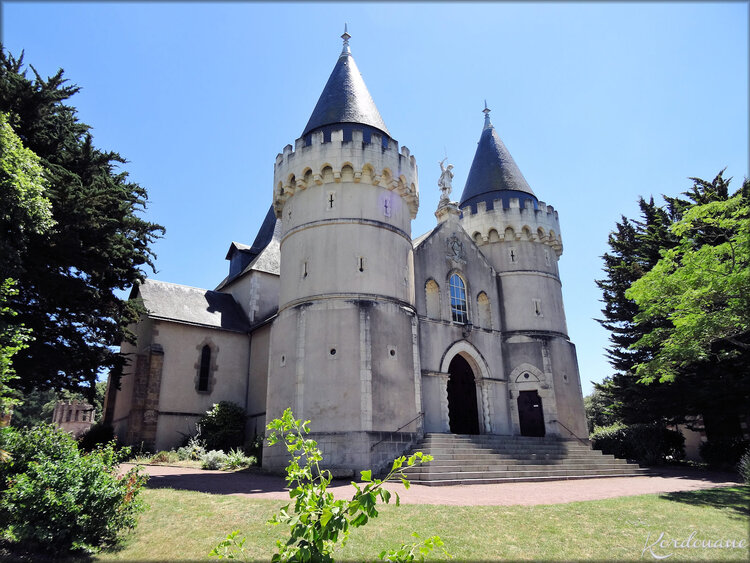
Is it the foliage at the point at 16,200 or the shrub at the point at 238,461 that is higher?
the foliage at the point at 16,200

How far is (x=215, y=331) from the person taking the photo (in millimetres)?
26016

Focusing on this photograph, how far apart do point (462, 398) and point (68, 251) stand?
16177 millimetres

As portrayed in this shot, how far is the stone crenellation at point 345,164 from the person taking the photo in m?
19.6

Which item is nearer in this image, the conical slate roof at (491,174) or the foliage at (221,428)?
→ the foliage at (221,428)

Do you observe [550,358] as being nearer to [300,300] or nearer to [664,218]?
[664,218]

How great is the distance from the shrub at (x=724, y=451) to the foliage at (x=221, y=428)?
20303 millimetres

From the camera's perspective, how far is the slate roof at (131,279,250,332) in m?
25.1

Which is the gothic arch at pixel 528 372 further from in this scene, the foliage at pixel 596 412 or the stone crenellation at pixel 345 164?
the foliage at pixel 596 412

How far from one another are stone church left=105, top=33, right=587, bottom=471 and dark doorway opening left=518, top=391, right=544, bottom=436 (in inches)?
1.8

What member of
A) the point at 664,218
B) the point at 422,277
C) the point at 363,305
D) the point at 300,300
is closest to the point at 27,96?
the point at 300,300

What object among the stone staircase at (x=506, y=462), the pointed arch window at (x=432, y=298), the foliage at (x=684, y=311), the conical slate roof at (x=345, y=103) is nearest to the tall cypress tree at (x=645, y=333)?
the foliage at (x=684, y=311)

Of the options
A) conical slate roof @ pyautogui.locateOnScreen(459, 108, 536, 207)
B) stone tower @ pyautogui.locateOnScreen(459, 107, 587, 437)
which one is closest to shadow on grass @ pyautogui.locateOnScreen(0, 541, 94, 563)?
stone tower @ pyautogui.locateOnScreen(459, 107, 587, 437)

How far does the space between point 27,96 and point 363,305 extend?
42.1ft

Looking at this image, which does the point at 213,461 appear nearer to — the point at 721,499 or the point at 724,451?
the point at 721,499
